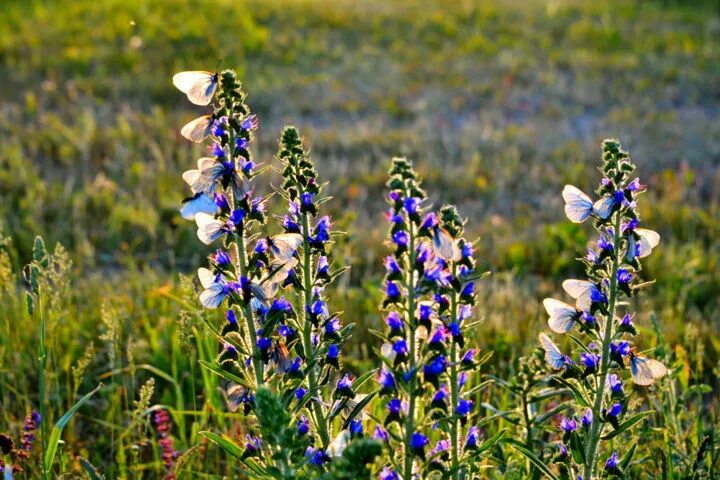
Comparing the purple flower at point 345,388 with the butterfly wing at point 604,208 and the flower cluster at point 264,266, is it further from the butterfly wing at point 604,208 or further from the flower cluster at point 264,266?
the butterfly wing at point 604,208

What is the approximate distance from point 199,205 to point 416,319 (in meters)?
0.72

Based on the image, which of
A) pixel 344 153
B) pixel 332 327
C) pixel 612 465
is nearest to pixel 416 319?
pixel 332 327

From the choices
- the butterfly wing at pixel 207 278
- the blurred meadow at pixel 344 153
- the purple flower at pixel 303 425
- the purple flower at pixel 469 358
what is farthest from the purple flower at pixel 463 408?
the blurred meadow at pixel 344 153

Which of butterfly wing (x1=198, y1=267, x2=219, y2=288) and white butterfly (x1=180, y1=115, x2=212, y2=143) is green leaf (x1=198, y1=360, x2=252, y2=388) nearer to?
butterfly wing (x1=198, y1=267, x2=219, y2=288)

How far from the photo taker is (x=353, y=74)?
12.1m

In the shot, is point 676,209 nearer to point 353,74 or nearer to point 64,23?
point 353,74

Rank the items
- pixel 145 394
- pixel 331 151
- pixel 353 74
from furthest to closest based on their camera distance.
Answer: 1. pixel 353 74
2. pixel 331 151
3. pixel 145 394

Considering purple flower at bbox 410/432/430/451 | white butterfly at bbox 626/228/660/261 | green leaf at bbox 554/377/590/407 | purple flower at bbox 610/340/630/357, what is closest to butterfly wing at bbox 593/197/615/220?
white butterfly at bbox 626/228/660/261

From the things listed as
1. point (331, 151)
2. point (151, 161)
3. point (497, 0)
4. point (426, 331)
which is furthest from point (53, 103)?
point (497, 0)

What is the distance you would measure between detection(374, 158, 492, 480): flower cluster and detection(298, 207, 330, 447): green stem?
30cm

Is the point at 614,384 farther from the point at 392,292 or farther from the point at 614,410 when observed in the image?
the point at 392,292

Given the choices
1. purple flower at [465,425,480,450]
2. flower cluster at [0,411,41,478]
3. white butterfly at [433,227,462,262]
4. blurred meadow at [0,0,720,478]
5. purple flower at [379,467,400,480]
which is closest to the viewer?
white butterfly at [433,227,462,262]

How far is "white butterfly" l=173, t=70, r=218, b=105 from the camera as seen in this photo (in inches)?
94.5

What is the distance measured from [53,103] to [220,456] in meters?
7.76
